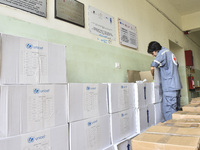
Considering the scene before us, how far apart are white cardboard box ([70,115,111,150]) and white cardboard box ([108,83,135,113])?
0.49 feet

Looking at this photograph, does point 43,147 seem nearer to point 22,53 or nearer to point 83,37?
point 22,53

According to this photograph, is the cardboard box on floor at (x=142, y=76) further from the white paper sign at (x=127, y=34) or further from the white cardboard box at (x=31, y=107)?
the white cardboard box at (x=31, y=107)

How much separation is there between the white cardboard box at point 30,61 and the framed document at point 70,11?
0.74 m

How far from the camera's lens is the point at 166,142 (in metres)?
0.87

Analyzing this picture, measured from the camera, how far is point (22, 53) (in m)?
1.01

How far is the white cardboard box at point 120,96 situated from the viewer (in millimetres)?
1602

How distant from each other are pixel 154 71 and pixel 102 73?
80 cm

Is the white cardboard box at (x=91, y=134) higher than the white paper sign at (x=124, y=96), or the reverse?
the white paper sign at (x=124, y=96)

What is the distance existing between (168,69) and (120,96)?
1160mm

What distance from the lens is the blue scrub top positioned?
2.49 metres

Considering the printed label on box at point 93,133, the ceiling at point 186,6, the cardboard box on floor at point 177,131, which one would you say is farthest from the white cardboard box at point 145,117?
A: the ceiling at point 186,6

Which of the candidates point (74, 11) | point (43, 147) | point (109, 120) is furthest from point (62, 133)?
point (74, 11)

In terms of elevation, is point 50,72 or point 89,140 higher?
point 50,72

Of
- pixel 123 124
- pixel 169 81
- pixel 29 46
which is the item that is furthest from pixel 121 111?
pixel 169 81
